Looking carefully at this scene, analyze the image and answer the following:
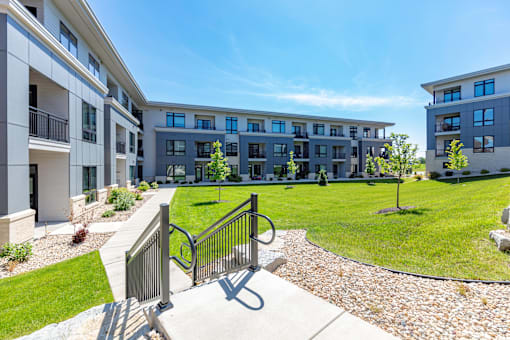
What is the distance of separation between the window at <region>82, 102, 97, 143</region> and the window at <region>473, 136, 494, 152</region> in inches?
1572

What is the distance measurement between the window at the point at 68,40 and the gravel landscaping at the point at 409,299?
15271mm

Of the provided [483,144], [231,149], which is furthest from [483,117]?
[231,149]

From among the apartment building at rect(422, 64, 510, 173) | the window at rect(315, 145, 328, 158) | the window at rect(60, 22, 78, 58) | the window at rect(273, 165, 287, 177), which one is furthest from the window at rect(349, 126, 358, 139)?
the window at rect(60, 22, 78, 58)

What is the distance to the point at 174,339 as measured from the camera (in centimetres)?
250

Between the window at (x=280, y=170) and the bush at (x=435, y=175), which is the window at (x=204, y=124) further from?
the bush at (x=435, y=175)

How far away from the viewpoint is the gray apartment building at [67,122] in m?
7.51

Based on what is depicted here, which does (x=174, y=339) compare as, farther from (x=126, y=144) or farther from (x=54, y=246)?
(x=126, y=144)

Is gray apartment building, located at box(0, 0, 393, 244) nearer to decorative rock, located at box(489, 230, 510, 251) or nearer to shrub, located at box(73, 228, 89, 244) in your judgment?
shrub, located at box(73, 228, 89, 244)

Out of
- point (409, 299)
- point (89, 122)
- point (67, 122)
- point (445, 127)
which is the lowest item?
point (409, 299)

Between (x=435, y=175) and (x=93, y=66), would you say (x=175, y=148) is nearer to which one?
(x=93, y=66)

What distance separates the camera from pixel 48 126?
10.2m

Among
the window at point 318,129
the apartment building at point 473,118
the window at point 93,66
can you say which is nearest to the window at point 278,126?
the window at point 318,129

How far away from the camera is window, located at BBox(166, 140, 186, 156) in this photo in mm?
30828

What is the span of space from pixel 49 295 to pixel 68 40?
1342cm
